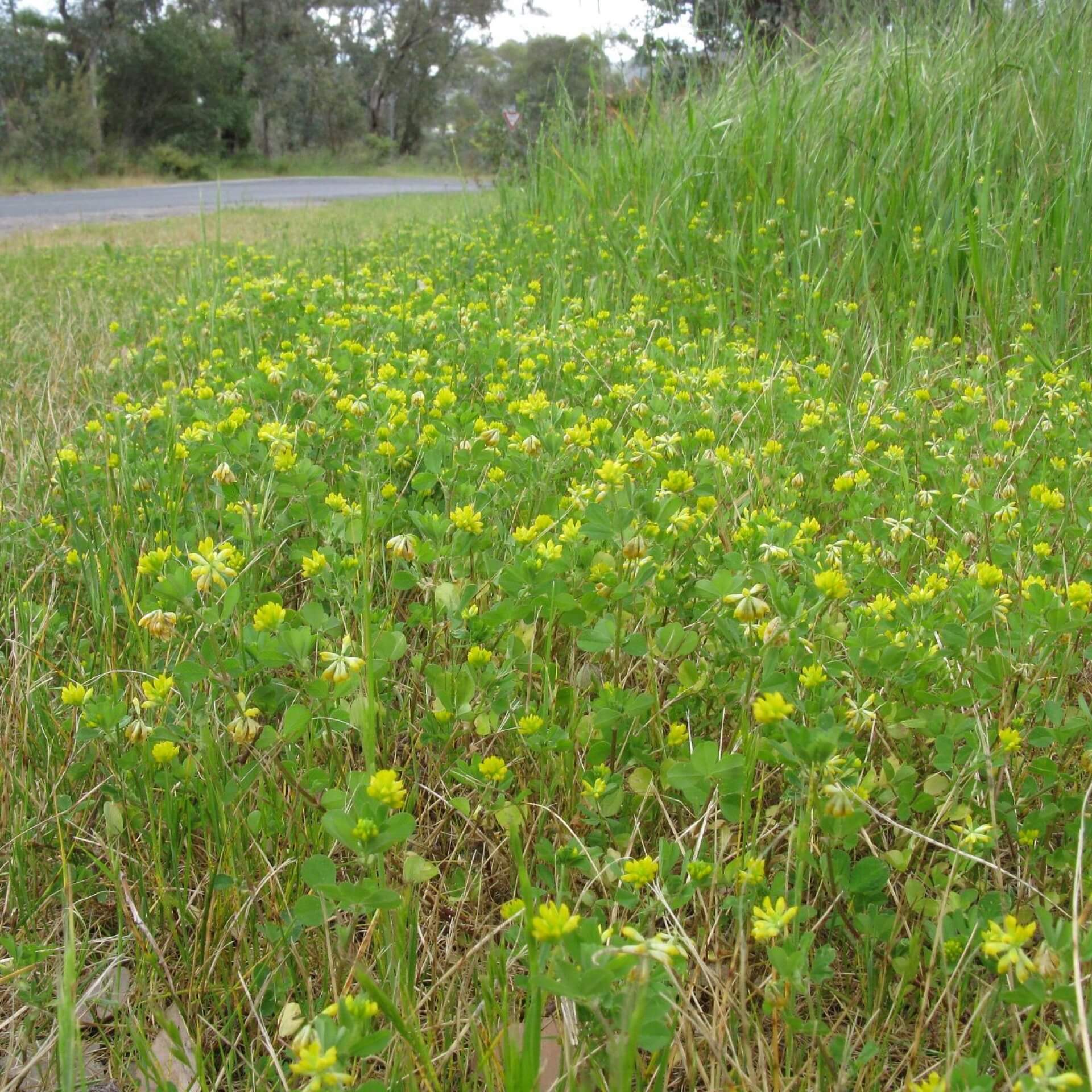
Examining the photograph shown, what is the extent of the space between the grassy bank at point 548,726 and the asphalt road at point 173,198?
24.9 feet

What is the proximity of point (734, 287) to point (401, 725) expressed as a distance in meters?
2.92

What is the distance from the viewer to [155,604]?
1.98 meters

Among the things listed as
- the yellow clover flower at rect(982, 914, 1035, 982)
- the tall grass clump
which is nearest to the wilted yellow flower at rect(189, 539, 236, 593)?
the yellow clover flower at rect(982, 914, 1035, 982)

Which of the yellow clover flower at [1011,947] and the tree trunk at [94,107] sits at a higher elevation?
the tree trunk at [94,107]

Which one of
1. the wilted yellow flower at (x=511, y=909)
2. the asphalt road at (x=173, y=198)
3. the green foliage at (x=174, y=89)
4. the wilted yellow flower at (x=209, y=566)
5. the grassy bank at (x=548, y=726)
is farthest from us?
the green foliage at (x=174, y=89)

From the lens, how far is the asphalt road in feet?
40.5

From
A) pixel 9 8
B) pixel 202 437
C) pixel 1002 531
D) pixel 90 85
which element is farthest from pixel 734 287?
pixel 9 8

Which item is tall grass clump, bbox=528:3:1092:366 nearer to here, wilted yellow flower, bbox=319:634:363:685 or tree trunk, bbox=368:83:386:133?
→ wilted yellow flower, bbox=319:634:363:685

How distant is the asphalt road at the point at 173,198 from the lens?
12.3 m

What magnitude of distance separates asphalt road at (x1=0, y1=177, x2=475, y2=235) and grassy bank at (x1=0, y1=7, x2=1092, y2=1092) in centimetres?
758

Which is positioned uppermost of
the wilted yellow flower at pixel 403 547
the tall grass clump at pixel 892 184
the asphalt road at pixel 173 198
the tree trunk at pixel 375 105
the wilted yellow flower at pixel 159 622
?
the tree trunk at pixel 375 105

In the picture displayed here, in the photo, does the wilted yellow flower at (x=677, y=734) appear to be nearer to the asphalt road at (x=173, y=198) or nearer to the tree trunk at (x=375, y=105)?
the asphalt road at (x=173, y=198)

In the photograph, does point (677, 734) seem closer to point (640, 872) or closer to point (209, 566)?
point (640, 872)

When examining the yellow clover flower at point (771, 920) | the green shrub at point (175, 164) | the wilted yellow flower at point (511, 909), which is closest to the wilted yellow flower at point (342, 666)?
the wilted yellow flower at point (511, 909)
